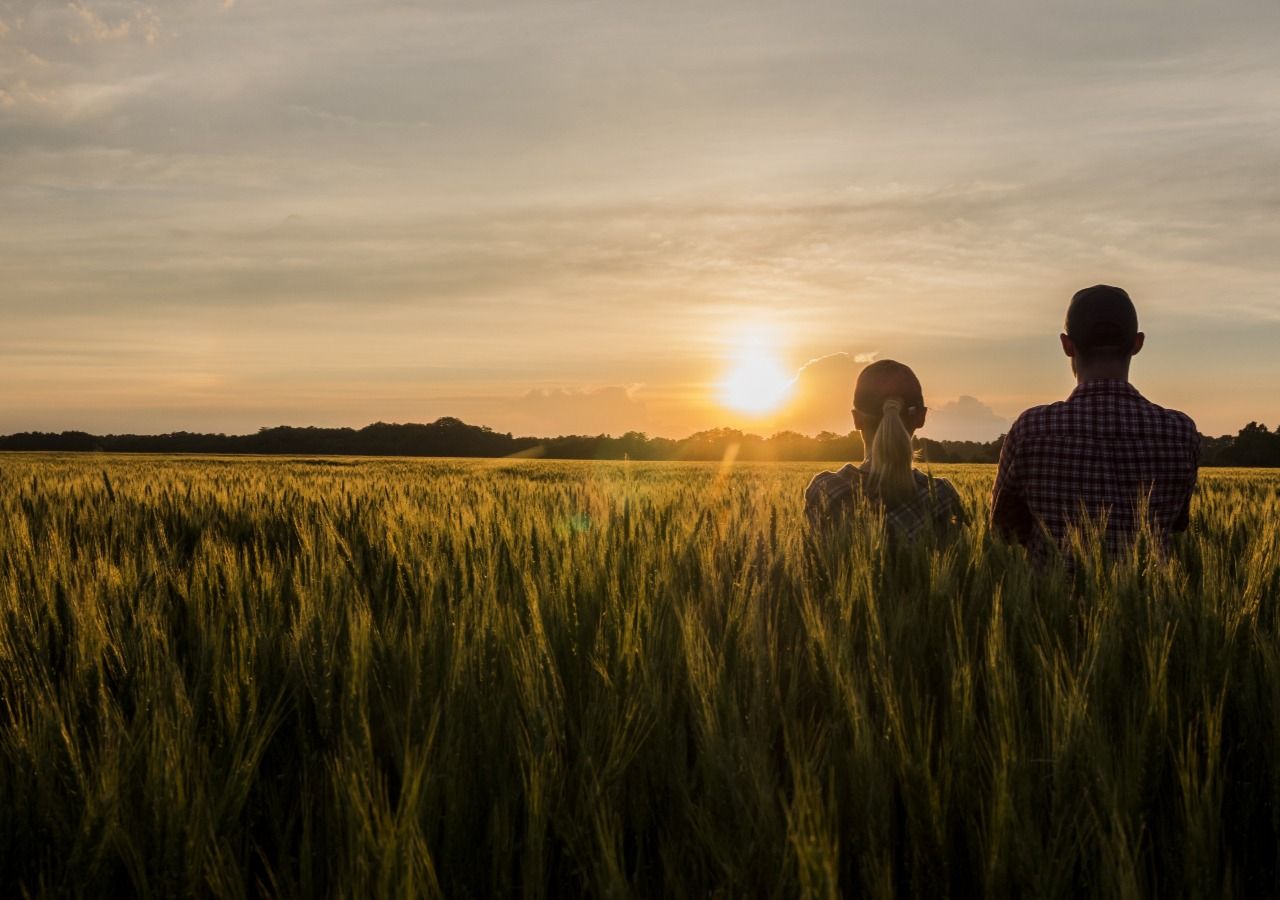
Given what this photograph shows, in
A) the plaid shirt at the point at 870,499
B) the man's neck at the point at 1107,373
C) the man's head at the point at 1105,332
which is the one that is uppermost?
the man's head at the point at 1105,332

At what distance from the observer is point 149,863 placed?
107cm

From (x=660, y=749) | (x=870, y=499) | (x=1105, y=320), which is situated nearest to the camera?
(x=660, y=749)

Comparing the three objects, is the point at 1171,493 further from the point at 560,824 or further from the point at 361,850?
the point at 361,850

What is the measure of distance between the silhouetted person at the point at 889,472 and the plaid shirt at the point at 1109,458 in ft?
1.07

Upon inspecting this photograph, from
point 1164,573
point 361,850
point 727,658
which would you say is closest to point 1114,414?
point 1164,573

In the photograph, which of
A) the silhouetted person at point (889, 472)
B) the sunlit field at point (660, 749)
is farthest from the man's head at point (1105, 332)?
the sunlit field at point (660, 749)

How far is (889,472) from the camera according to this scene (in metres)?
3.58

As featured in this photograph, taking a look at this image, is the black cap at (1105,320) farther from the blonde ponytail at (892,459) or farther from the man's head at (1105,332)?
the blonde ponytail at (892,459)

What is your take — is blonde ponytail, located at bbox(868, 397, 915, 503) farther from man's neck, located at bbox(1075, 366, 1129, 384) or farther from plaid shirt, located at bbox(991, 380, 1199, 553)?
man's neck, located at bbox(1075, 366, 1129, 384)

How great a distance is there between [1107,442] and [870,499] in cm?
94

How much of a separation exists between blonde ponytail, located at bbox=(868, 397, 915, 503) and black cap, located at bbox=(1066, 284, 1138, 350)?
77cm

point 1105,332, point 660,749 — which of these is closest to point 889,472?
point 1105,332

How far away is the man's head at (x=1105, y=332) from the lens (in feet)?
11.4

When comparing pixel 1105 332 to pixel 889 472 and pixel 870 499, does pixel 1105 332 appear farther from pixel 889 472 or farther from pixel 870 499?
pixel 870 499
